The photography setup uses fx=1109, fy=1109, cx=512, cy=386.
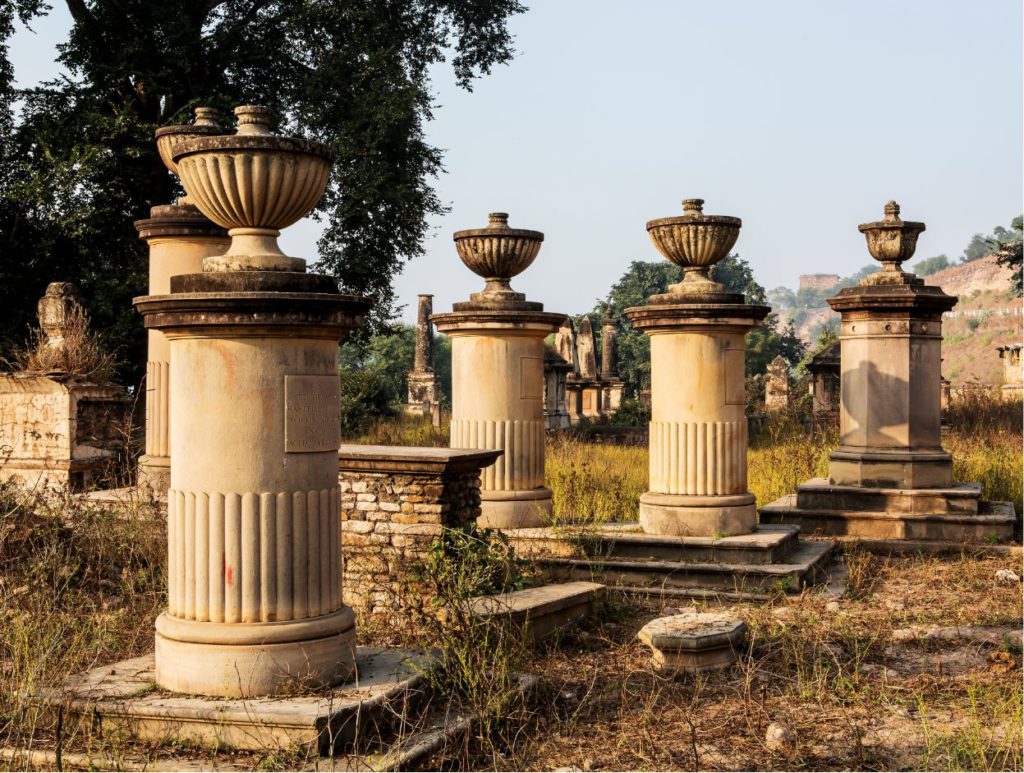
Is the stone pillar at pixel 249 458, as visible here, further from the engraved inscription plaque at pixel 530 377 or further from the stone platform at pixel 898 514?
the stone platform at pixel 898 514

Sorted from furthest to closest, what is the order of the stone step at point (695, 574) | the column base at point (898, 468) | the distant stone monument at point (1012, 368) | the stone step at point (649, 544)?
the distant stone monument at point (1012, 368) → the column base at point (898, 468) → the stone step at point (649, 544) → the stone step at point (695, 574)

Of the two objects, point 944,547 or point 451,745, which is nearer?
point 451,745

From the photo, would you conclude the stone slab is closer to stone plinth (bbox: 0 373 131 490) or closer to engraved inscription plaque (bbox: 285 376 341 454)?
engraved inscription plaque (bbox: 285 376 341 454)

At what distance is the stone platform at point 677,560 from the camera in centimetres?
869

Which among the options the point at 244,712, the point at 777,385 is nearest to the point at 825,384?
the point at 777,385

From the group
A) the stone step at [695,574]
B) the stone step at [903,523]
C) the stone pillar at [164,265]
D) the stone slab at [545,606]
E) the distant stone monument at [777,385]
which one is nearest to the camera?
the stone slab at [545,606]

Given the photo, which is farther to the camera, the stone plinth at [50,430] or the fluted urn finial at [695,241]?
the stone plinth at [50,430]

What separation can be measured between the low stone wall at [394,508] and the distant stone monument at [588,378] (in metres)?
20.0

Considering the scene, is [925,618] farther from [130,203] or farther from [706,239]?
[130,203]

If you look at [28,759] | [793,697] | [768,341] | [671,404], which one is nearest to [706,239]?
[671,404]

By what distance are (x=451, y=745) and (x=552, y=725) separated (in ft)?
2.01

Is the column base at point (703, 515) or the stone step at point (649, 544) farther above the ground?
the column base at point (703, 515)

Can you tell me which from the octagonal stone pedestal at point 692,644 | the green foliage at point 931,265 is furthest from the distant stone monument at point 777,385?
the green foliage at point 931,265

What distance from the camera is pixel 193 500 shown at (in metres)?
5.12
